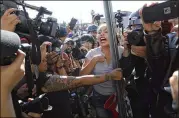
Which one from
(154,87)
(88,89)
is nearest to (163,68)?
(154,87)

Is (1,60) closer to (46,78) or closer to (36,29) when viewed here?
(36,29)

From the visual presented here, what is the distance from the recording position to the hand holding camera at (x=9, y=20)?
164cm

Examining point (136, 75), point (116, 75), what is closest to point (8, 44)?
point (116, 75)

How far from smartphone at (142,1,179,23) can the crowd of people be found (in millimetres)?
67

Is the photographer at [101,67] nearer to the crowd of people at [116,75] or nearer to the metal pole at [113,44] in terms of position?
the crowd of people at [116,75]

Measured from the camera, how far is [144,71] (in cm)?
204

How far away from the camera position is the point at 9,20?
1.65 meters

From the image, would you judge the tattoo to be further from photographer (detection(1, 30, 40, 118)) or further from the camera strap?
photographer (detection(1, 30, 40, 118))

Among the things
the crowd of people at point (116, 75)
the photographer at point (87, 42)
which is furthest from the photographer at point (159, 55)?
the photographer at point (87, 42)

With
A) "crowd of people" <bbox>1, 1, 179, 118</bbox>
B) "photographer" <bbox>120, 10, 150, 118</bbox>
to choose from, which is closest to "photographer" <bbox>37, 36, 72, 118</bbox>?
"crowd of people" <bbox>1, 1, 179, 118</bbox>

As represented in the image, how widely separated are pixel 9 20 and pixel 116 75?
0.86m

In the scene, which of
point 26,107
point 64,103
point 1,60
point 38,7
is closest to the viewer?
point 1,60

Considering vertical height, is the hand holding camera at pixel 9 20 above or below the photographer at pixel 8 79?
above

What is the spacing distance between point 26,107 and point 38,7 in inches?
29.1
